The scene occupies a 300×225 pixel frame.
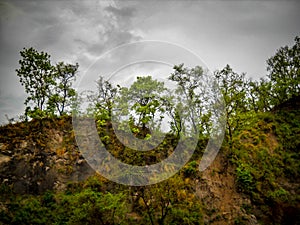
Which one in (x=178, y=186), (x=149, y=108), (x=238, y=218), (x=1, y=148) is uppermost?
(x=149, y=108)

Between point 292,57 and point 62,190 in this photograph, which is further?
point 292,57

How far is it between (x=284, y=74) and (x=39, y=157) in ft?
89.1

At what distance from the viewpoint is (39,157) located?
1650 cm

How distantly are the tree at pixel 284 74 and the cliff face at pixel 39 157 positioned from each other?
2147cm

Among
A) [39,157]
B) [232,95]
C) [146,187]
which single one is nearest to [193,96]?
[232,95]

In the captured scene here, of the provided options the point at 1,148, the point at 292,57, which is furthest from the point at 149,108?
the point at 292,57

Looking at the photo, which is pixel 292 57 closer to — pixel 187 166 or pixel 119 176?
pixel 187 166

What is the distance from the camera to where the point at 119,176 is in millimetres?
16328

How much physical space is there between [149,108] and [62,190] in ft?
29.7

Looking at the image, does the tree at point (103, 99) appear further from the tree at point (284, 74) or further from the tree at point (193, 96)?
the tree at point (284, 74)

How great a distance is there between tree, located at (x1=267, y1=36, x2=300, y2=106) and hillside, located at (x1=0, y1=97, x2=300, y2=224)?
5.40 meters

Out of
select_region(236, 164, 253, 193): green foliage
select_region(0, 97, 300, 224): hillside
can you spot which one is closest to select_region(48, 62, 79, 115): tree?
select_region(0, 97, 300, 224): hillside

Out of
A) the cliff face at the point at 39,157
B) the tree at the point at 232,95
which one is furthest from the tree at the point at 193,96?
the cliff face at the point at 39,157

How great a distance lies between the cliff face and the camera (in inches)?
601
